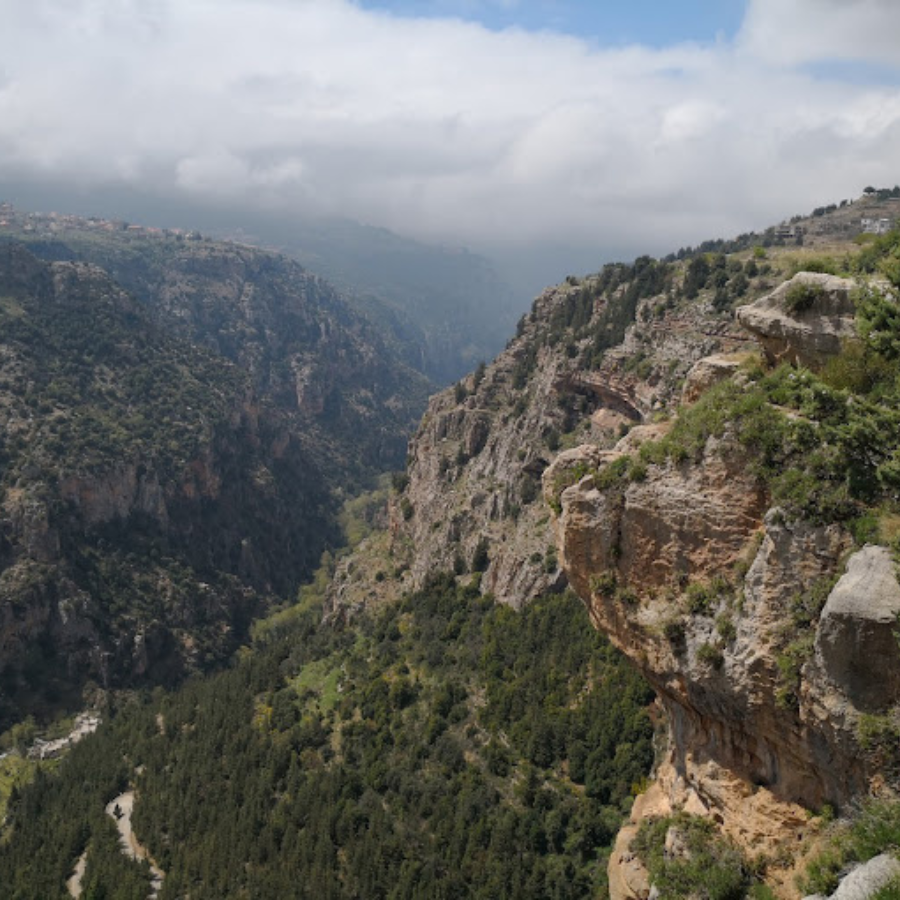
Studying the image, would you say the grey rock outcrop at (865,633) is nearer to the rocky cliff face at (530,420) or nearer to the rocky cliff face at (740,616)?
the rocky cliff face at (740,616)

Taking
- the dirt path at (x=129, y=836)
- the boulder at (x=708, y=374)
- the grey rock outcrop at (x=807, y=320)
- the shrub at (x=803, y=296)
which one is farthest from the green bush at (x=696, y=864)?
the dirt path at (x=129, y=836)

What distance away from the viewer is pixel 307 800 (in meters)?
68.6

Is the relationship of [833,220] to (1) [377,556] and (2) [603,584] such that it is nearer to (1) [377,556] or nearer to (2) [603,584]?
(1) [377,556]

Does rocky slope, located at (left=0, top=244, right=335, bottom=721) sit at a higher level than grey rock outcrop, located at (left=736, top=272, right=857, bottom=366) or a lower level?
lower

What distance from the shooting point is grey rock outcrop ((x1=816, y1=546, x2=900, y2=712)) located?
54.8ft

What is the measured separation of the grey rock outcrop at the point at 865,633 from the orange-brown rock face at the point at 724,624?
2.4 inches

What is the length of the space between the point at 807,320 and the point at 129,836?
8943cm

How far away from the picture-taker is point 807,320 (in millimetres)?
24016

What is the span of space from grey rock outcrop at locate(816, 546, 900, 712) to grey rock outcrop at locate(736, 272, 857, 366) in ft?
28.4

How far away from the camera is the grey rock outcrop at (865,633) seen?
16703 millimetres

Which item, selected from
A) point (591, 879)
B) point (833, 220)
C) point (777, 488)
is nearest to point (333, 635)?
point (591, 879)

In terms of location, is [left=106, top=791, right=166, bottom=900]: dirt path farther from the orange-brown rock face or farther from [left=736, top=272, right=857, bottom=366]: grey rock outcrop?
[left=736, top=272, right=857, bottom=366]: grey rock outcrop

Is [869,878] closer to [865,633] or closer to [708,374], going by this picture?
[865,633]

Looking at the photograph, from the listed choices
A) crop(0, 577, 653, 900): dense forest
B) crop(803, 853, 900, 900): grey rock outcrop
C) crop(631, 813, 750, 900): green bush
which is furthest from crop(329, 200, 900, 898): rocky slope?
crop(0, 577, 653, 900): dense forest
